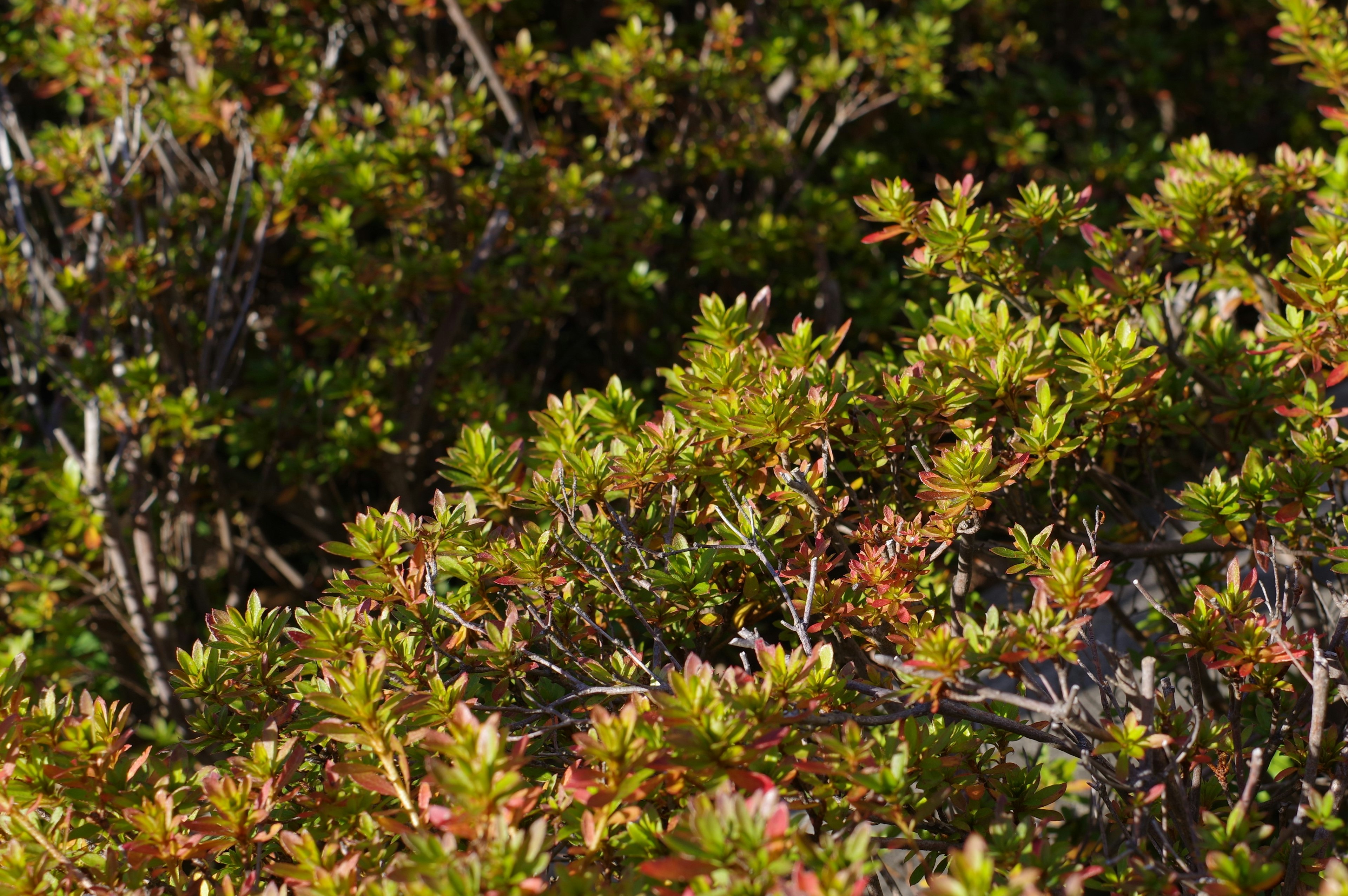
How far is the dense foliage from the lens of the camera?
180cm

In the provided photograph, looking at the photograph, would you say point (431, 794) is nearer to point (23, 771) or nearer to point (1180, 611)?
point (23, 771)

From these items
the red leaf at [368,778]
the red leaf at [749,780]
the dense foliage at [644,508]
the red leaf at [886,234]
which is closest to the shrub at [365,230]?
the dense foliage at [644,508]

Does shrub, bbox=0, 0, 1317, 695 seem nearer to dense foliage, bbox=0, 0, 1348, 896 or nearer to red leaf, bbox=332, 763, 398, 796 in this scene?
dense foliage, bbox=0, 0, 1348, 896

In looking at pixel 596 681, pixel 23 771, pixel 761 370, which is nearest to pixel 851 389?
pixel 761 370

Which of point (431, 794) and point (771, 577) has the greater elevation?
point (431, 794)

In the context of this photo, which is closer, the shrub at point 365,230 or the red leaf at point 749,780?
the red leaf at point 749,780

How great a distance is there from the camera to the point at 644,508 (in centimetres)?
257

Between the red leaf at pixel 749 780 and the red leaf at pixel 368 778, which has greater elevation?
the red leaf at pixel 749 780

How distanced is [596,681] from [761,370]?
86 cm

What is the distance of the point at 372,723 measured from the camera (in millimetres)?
1822

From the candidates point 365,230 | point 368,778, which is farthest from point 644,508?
point 365,230

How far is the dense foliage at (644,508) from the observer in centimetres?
180

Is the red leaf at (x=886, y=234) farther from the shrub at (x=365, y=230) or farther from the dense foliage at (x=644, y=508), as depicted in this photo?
the shrub at (x=365, y=230)

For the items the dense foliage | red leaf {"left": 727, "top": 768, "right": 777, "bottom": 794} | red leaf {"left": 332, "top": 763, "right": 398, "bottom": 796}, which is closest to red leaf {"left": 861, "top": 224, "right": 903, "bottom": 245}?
the dense foliage
